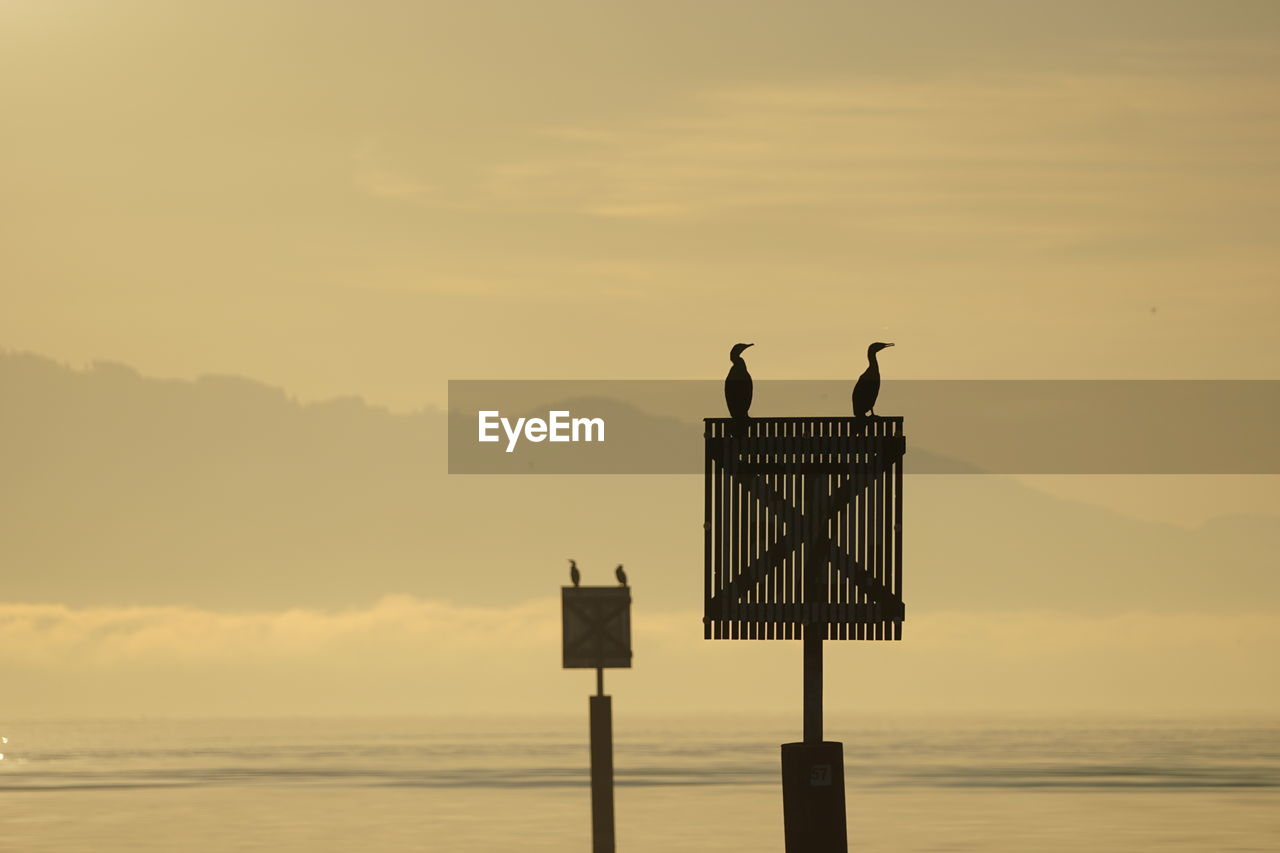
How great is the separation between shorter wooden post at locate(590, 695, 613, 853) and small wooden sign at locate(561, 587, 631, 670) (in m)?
0.75

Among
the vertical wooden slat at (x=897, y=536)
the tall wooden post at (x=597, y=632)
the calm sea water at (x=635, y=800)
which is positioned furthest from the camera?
the calm sea water at (x=635, y=800)

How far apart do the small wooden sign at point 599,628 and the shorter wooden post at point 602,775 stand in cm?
75

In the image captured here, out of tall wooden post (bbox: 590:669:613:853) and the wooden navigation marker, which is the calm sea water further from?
the wooden navigation marker

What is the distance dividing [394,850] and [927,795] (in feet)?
102

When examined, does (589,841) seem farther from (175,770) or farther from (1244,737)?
(1244,737)

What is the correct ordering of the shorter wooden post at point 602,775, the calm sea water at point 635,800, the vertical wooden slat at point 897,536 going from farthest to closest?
1. the calm sea water at point 635,800
2. the shorter wooden post at point 602,775
3. the vertical wooden slat at point 897,536

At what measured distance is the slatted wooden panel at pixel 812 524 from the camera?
2359cm

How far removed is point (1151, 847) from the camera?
54.9 m

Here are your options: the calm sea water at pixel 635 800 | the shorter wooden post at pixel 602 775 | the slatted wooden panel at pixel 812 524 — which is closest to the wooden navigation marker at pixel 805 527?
the slatted wooden panel at pixel 812 524

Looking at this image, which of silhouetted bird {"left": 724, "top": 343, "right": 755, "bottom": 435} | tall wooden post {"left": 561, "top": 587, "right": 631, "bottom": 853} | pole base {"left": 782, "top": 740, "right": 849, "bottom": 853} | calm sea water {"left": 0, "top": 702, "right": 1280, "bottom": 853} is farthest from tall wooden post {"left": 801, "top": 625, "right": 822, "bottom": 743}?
calm sea water {"left": 0, "top": 702, "right": 1280, "bottom": 853}

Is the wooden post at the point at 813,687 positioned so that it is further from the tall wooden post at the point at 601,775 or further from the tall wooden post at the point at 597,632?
the tall wooden post at the point at 597,632

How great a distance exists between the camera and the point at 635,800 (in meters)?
76.4

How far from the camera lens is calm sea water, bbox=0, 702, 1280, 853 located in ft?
188

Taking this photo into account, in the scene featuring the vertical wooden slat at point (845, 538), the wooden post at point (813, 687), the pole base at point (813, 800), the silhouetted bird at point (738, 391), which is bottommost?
the pole base at point (813, 800)
